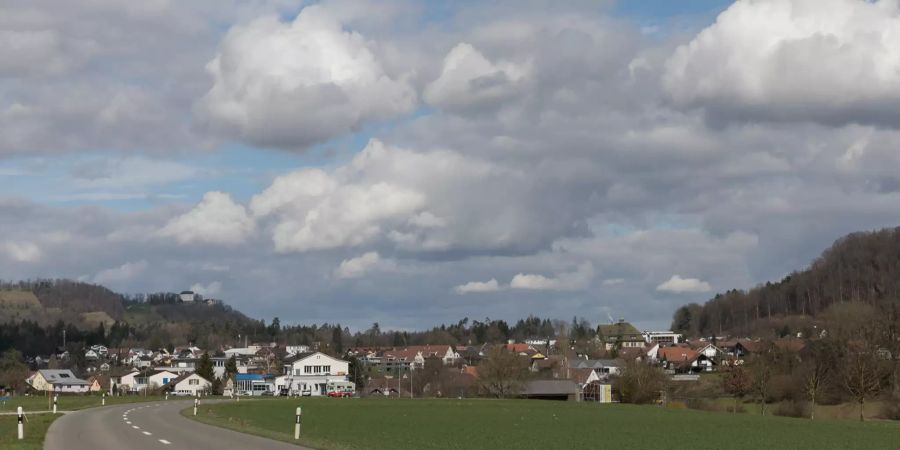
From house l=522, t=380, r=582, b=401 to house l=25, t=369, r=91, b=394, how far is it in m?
91.0

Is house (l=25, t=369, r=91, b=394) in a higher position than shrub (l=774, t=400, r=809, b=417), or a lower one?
higher

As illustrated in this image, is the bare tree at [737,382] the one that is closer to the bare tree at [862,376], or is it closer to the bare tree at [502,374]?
the bare tree at [862,376]

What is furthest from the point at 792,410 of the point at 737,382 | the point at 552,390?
the point at 552,390

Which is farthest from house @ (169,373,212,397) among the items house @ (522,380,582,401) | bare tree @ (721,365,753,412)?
bare tree @ (721,365,753,412)

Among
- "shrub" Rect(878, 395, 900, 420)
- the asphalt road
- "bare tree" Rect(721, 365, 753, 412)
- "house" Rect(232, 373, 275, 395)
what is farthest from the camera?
"house" Rect(232, 373, 275, 395)

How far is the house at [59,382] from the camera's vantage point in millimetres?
186250

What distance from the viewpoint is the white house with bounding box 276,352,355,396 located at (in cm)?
17825

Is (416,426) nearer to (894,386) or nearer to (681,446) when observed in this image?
(681,446)

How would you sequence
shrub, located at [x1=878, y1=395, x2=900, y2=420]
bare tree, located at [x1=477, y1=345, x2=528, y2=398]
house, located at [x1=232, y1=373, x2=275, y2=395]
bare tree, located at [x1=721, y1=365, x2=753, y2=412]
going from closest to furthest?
shrub, located at [x1=878, y1=395, x2=900, y2=420] < bare tree, located at [x1=721, y1=365, x2=753, y2=412] < bare tree, located at [x1=477, y1=345, x2=528, y2=398] < house, located at [x1=232, y1=373, x2=275, y2=395]

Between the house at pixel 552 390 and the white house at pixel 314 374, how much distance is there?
43052 mm

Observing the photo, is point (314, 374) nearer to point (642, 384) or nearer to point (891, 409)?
point (642, 384)

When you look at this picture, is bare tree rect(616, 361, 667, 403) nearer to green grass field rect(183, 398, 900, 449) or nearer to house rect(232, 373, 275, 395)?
green grass field rect(183, 398, 900, 449)

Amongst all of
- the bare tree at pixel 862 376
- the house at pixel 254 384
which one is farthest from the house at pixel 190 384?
the bare tree at pixel 862 376

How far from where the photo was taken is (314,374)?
599ft
